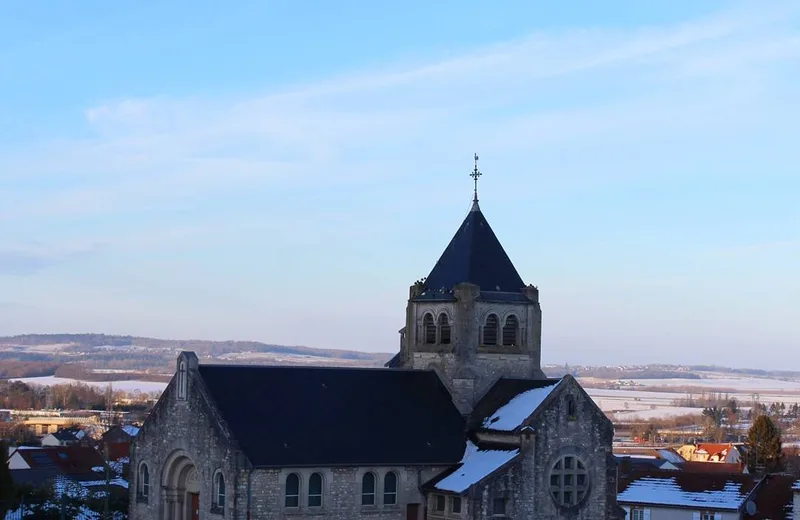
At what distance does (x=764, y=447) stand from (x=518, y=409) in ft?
178

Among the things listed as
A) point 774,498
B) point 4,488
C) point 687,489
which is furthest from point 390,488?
point 774,498

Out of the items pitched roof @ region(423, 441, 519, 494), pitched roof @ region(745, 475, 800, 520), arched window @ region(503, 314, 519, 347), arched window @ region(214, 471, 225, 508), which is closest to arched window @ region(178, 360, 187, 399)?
arched window @ region(214, 471, 225, 508)

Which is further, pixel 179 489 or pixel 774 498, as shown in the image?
pixel 774 498

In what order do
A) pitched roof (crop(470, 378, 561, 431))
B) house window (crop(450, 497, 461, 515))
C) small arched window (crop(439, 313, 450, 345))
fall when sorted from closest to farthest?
house window (crop(450, 497, 461, 515))
pitched roof (crop(470, 378, 561, 431))
small arched window (crop(439, 313, 450, 345))

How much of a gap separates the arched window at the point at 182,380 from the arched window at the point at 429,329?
38.0 feet

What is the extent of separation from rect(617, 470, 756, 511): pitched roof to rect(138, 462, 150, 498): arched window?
30.4m

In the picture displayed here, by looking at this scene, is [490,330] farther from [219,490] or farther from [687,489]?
[687,489]

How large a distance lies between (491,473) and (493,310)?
9.14 m

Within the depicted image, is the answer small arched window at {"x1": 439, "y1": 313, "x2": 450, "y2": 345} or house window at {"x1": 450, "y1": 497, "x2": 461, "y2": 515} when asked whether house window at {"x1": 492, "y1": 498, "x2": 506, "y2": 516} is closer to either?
house window at {"x1": 450, "y1": 497, "x2": 461, "y2": 515}

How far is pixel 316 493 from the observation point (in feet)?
168

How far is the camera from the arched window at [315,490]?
50844 mm

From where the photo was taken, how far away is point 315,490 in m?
51.1

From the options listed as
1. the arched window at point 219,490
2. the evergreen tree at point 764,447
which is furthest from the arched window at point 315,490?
the evergreen tree at point 764,447

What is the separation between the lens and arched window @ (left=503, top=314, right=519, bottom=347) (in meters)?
58.2
